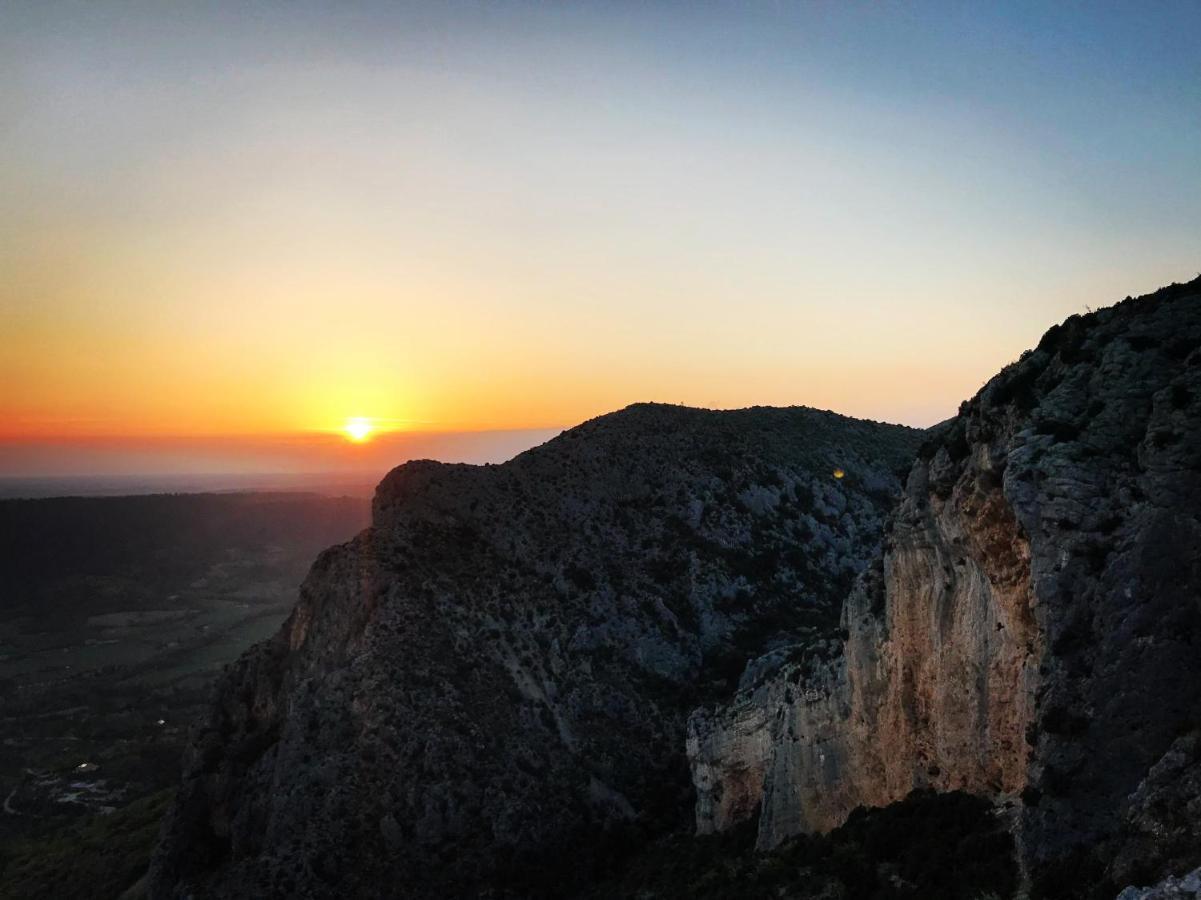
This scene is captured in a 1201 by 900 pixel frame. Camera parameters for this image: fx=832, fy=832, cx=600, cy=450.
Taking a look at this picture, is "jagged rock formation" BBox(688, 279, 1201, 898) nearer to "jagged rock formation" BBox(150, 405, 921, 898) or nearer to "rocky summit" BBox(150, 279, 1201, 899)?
"rocky summit" BBox(150, 279, 1201, 899)

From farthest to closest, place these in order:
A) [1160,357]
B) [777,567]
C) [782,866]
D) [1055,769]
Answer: [777,567] → [782,866] → [1160,357] → [1055,769]

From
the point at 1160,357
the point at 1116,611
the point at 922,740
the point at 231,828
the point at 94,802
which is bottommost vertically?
the point at 94,802

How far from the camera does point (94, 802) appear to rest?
317 ft

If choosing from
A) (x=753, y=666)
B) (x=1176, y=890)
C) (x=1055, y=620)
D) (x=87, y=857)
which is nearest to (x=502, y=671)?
(x=753, y=666)

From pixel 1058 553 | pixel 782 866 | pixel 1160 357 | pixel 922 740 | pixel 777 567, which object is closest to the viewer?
pixel 1058 553

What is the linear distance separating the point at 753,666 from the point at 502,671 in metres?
15.9

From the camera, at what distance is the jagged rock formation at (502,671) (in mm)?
44656

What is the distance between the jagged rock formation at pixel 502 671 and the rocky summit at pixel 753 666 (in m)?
0.19

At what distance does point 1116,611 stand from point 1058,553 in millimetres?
1910

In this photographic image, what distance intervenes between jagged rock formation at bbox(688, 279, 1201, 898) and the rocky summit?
0.26 feet

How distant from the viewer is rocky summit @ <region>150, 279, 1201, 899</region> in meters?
19.6

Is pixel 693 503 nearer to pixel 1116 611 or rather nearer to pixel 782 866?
pixel 782 866

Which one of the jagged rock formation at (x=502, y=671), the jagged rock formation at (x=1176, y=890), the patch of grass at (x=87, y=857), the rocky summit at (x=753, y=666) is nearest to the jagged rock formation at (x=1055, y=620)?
the rocky summit at (x=753, y=666)

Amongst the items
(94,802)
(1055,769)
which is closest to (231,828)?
(1055,769)
